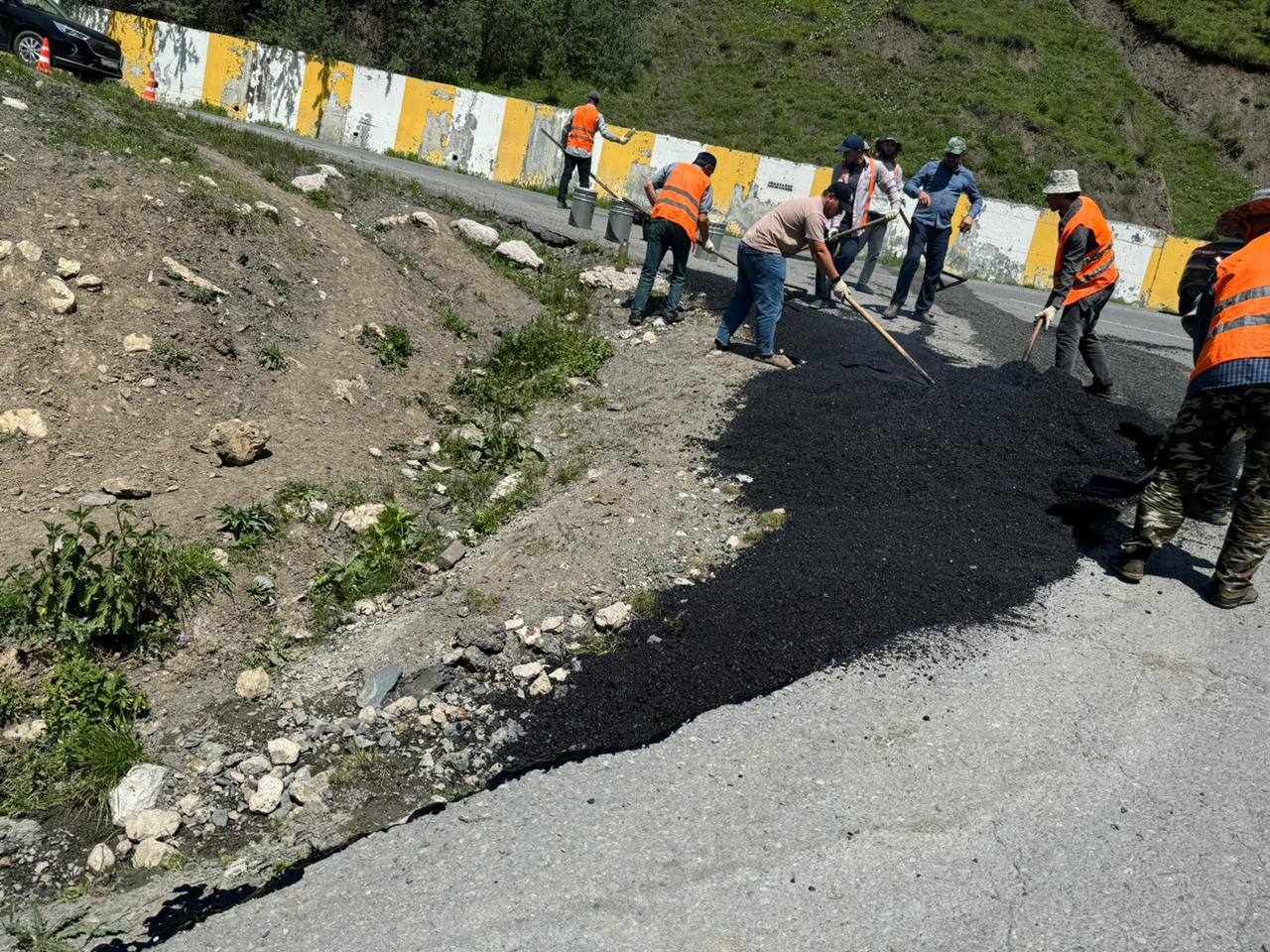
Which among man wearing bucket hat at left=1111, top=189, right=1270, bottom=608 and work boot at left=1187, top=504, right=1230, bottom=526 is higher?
man wearing bucket hat at left=1111, top=189, right=1270, bottom=608

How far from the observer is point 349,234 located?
7.72m

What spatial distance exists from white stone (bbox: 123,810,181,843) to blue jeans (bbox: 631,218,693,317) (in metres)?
5.48

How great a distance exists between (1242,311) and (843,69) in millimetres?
22237

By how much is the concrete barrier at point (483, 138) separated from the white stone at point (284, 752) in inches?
500

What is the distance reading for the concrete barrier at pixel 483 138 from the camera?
1425 cm

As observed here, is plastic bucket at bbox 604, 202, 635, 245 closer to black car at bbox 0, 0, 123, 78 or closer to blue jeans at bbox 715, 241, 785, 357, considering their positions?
blue jeans at bbox 715, 241, 785, 357

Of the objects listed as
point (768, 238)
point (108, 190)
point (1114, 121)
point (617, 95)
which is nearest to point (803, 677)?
point (768, 238)

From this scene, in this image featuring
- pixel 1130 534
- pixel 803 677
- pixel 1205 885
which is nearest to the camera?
pixel 1205 885

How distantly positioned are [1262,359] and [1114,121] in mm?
22999

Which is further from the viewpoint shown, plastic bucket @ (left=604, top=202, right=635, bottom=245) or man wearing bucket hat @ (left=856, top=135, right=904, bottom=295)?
plastic bucket @ (left=604, top=202, right=635, bottom=245)

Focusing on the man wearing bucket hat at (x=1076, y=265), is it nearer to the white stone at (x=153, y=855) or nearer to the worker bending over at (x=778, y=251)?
the worker bending over at (x=778, y=251)

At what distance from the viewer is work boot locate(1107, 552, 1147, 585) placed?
160 inches

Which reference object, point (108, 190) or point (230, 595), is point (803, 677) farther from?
point (108, 190)

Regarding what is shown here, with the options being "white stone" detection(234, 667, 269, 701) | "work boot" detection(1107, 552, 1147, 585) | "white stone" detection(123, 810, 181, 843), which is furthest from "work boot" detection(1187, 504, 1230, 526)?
"white stone" detection(123, 810, 181, 843)
